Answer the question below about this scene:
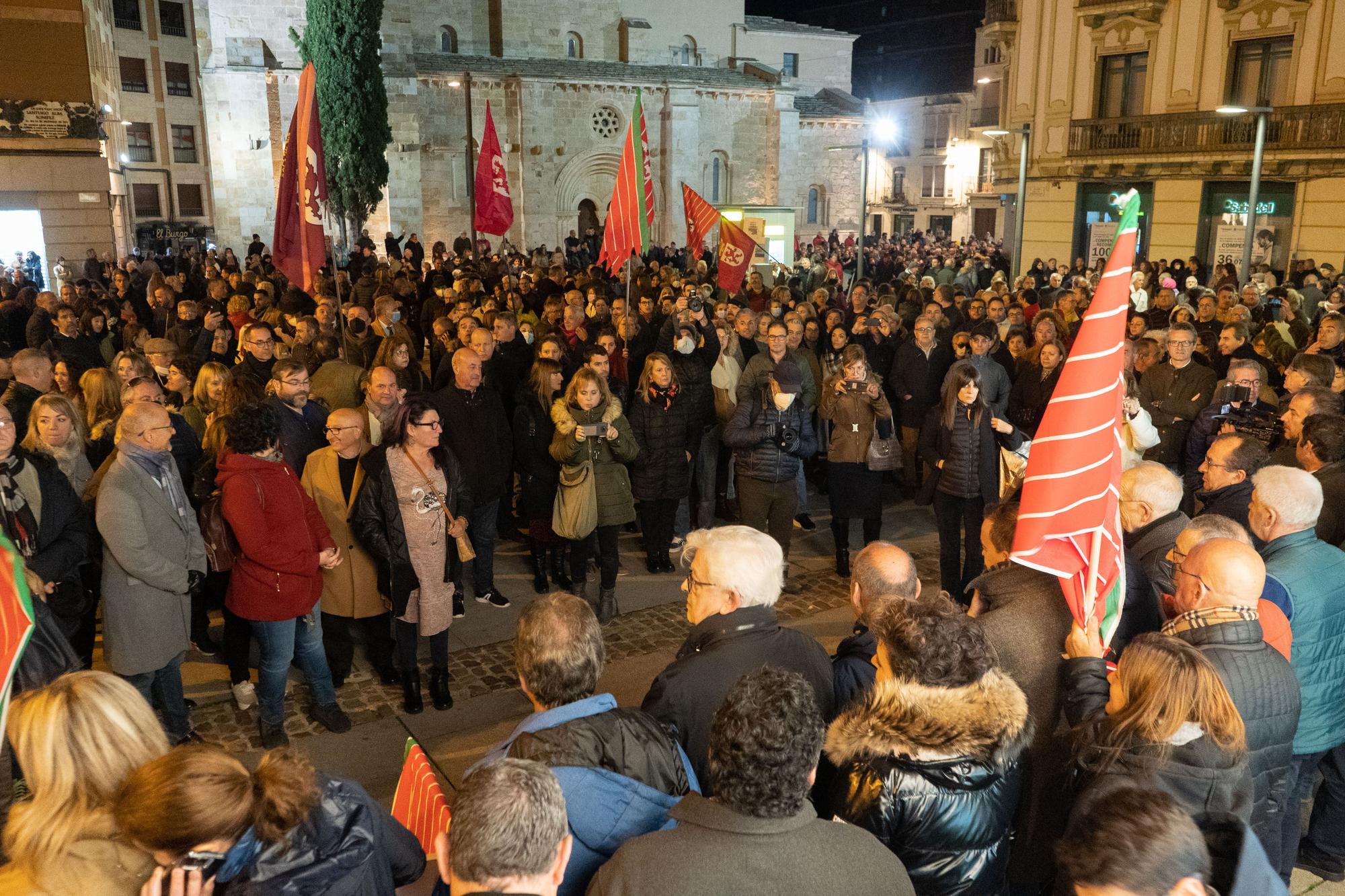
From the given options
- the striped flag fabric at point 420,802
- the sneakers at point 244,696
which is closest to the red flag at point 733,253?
the sneakers at point 244,696

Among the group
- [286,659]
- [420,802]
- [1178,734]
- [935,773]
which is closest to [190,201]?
[286,659]

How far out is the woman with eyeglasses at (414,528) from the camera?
5.55 meters

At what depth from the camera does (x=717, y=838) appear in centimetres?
235

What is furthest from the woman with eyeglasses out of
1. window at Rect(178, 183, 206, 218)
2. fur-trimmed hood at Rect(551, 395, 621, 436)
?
window at Rect(178, 183, 206, 218)

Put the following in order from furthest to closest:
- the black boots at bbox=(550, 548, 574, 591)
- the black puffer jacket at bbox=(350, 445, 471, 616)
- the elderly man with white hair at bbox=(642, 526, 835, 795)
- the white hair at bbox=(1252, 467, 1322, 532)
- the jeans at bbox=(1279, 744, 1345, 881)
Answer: the black boots at bbox=(550, 548, 574, 591), the black puffer jacket at bbox=(350, 445, 471, 616), the jeans at bbox=(1279, 744, 1345, 881), the white hair at bbox=(1252, 467, 1322, 532), the elderly man with white hair at bbox=(642, 526, 835, 795)

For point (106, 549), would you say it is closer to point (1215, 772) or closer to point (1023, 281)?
point (1215, 772)

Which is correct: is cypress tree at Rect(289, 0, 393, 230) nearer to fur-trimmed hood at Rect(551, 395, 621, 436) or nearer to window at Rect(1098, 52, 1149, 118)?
window at Rect(1098, 52, 1149, 118)

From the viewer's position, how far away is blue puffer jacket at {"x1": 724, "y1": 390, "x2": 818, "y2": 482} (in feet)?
24.1

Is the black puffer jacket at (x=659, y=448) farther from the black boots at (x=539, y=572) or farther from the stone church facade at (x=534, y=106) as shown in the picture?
the stone church facade at (x=534, y=106)

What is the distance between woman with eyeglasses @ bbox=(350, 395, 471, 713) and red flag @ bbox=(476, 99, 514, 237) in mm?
8690

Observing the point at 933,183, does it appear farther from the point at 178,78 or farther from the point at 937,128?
the point at 178,78

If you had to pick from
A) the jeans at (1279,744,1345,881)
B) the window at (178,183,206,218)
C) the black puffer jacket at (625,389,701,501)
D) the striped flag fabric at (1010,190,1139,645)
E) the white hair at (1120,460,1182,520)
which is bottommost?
the jeans at (1279,744,1345,881)

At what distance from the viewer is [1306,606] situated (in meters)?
4.03

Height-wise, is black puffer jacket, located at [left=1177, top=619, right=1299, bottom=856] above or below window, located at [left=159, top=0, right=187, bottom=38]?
below
